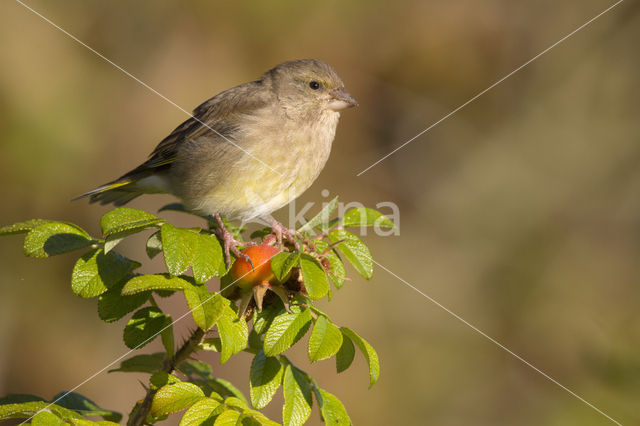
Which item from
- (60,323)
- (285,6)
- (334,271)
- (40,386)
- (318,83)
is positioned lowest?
(40,386)

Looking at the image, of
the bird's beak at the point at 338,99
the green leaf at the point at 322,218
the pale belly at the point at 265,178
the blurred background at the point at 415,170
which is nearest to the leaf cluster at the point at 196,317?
the green leaf at the point at 322,218

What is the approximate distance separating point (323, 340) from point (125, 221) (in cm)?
68

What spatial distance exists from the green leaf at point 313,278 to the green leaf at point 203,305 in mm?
Answer: 259

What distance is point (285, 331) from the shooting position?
1829 millimetres

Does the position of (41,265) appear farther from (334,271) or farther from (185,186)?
(334,271)

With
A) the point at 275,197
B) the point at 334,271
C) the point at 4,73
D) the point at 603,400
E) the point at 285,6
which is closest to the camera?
the point at 334,271

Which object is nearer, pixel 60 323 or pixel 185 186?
pixel 185 186

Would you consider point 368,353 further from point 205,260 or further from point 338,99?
point 338,99

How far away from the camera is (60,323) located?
4.71m

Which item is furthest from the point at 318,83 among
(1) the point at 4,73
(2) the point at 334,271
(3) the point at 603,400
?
(3) the point at 603,400

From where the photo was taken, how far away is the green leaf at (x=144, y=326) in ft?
6.02

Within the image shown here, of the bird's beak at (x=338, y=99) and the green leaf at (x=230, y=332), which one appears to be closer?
the green leaf at (x=230, y=332)

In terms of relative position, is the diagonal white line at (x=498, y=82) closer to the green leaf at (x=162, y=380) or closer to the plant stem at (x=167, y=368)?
the plant stem at (x=167, y=368)

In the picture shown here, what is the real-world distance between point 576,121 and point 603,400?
2512 millimetres
